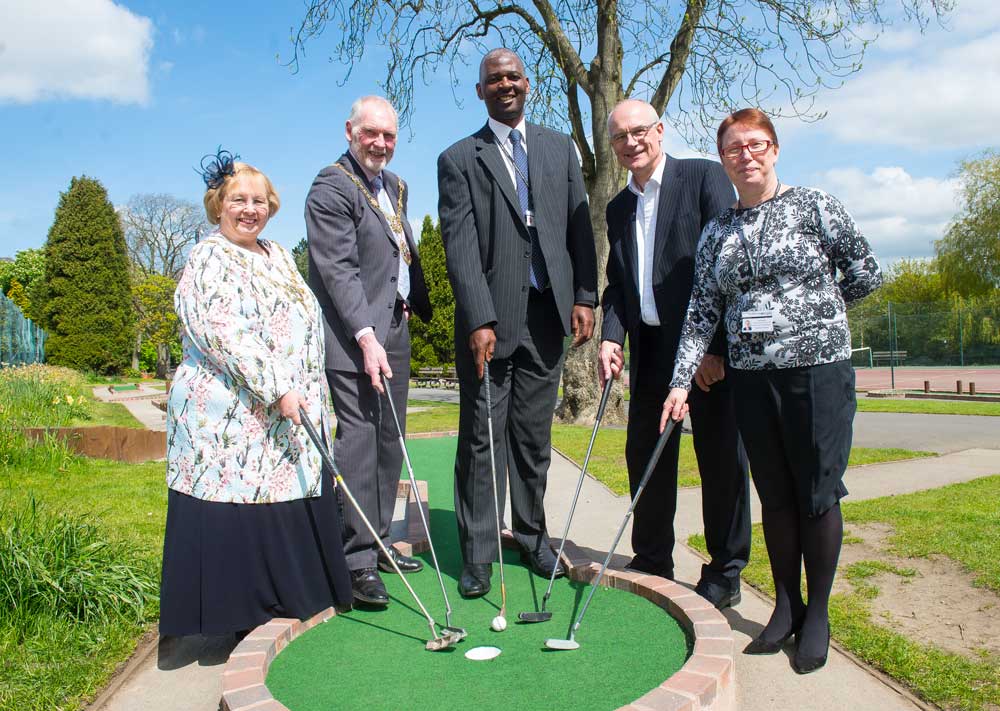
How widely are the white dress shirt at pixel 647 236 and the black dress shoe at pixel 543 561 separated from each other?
1.13 m

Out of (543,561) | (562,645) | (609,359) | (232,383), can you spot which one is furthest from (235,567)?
(609,359)

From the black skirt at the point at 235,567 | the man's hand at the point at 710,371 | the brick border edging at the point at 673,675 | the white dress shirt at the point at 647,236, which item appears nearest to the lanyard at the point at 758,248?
the man's hand at the point at 710,371

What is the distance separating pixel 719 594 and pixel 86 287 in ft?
100

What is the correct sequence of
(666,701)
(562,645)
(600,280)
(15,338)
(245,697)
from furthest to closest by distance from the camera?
(15,338) < (600,280) < (562,645) < (245,697) < (666,701)

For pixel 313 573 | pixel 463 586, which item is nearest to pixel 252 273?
pixel 313 573

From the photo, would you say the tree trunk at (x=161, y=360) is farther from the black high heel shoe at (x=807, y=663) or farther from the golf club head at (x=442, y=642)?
the black high heel shoe at (x=807, y=663)

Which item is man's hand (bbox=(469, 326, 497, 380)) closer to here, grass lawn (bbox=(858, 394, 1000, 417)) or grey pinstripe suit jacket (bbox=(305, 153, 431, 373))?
grey pinstripe suit jacket (bbox=(305, 153, 431, 373))

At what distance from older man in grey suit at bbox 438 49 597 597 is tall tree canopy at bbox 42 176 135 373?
29.3 m

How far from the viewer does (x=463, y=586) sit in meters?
3.16

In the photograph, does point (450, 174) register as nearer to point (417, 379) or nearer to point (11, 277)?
point (417, 379)

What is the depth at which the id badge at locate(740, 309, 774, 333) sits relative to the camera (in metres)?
2.56

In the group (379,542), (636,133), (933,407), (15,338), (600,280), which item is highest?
(600,280)

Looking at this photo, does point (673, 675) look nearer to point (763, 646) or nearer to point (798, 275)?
point (763, 646)

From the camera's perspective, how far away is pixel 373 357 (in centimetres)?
305
